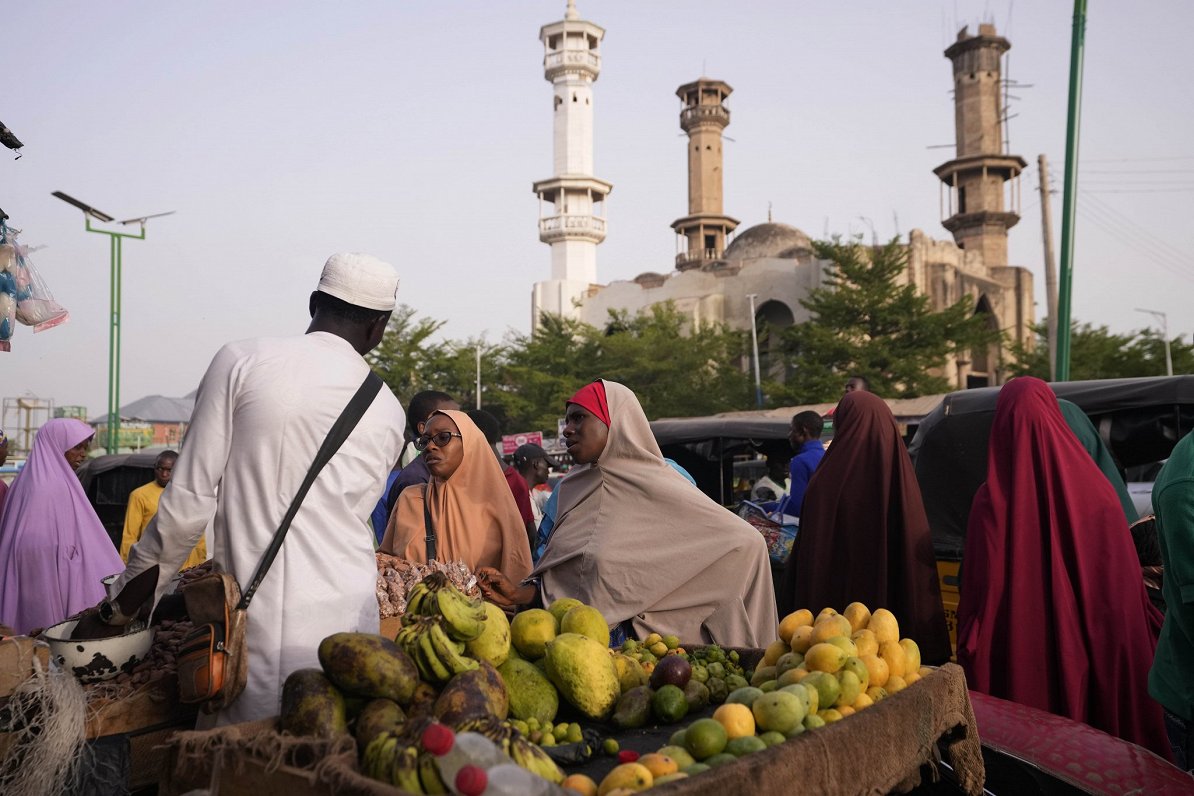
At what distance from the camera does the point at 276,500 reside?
2312 mm

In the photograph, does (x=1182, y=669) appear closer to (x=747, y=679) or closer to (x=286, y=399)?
(x=747, y=679)

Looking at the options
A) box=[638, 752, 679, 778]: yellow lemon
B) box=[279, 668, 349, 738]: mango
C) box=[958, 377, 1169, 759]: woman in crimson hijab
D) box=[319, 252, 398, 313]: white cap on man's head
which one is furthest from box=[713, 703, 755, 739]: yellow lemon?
box=[958, 377, 1169, 759]: woman in crimson hijab

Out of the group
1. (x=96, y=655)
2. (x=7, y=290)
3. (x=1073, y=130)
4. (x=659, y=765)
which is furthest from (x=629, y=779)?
(x=1073, y=130)

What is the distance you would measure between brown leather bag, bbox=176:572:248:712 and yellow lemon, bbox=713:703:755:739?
107 centimetres

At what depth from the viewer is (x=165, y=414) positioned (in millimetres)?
42375

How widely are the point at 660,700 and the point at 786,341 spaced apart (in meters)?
30.6

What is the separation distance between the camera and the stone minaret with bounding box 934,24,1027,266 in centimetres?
4144

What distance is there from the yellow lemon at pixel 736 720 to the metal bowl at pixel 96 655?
4.83 feet

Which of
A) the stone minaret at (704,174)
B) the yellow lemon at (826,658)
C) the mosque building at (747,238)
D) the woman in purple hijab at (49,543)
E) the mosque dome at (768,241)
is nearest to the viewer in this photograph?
the yellow lemon at (826,658)

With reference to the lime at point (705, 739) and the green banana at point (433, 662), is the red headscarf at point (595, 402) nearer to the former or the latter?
the green banana at point (433, 662)

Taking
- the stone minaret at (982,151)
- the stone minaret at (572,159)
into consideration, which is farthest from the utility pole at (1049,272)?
the stone minaret at (572,159)

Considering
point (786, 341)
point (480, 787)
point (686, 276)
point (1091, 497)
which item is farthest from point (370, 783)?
point (686, 276)

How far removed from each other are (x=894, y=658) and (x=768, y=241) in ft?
146

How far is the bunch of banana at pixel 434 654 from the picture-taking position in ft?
6.54
